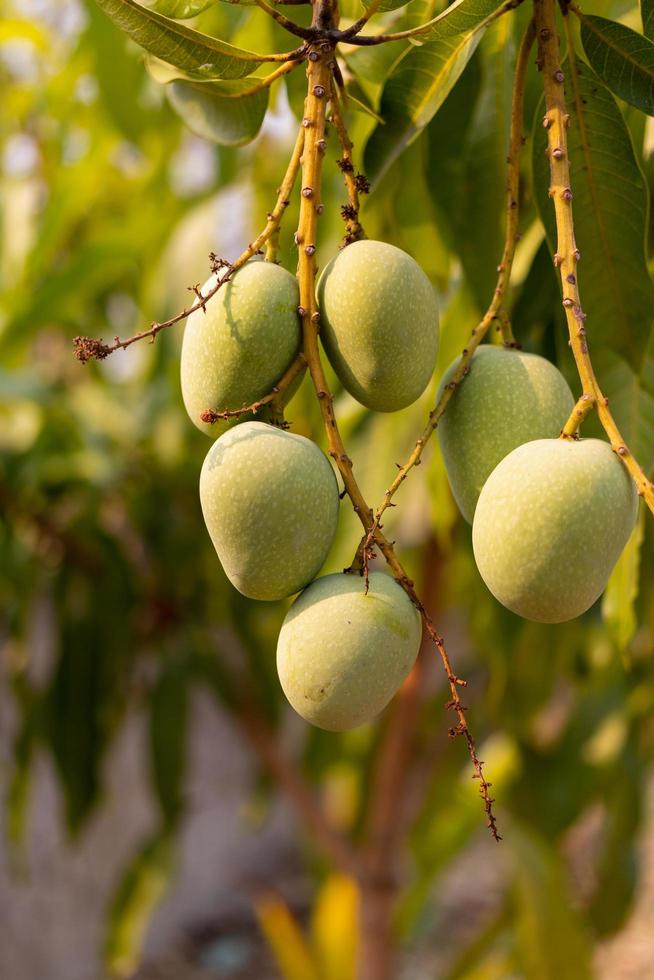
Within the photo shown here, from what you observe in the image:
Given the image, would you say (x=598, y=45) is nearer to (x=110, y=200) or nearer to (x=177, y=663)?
(x=177, y=663)

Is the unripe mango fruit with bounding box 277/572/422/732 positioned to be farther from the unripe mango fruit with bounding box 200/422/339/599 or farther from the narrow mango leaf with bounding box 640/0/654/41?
the narrow mango leaf with bounding box 640/0/654/41

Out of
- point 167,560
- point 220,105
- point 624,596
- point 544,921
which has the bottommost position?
point 544,921

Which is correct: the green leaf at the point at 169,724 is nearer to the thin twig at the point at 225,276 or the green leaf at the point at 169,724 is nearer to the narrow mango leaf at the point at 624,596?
the narrow mango leaf at the point at 624,596

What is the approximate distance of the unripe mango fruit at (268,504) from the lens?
429 millimetres

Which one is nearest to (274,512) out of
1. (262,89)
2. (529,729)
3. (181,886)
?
(262,89)

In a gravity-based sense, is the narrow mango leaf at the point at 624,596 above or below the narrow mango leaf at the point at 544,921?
above

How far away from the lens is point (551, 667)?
164cm

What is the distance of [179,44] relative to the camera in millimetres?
477

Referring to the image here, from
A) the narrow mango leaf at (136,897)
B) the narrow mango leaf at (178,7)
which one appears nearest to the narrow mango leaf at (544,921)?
the narrow mango leaf at (136,897)

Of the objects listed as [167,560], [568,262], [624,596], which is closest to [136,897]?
[167,560]

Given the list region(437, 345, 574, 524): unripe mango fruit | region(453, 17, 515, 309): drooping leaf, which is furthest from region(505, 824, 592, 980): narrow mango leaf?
region(437, 345, 574, 524): unripe mango fruit

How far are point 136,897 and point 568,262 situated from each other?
175 cm

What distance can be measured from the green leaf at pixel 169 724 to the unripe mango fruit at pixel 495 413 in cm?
129

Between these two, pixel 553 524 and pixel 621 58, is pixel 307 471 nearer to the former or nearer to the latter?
pixel 553 524
